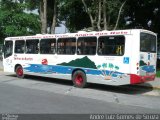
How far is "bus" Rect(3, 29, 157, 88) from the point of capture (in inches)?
566

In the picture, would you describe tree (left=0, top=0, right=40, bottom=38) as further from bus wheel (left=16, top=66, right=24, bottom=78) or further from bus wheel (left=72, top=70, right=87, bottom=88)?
bus wheel (left=72, top=70, right=87, bottom=88)

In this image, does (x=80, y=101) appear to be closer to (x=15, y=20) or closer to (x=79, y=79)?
(x=79, y=79)

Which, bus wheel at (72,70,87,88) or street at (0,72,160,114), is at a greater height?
bus wheel at (72,70,87,88)

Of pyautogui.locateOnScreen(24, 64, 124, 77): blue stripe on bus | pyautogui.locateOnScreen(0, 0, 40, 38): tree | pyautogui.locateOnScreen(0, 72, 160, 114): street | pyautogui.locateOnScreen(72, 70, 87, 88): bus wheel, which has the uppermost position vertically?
pyautogui.locateOnScreen(0, 0, 40, 38): tree

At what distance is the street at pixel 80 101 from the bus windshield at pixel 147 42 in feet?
6.31

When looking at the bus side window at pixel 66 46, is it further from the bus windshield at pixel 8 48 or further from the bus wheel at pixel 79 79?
the bus windshield at pixel 8 48

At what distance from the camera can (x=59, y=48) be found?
58.4 ft

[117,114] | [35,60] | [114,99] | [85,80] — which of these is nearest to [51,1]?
[35,60]

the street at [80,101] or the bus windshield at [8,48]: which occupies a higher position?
the bus windshield at [8,48]

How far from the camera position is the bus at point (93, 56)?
14.4 meters

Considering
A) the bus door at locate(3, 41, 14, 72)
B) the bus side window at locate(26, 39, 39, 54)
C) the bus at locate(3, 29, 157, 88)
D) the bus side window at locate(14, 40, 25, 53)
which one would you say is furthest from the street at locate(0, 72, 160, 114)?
the bus door at locate(3, 41, 14, 72)

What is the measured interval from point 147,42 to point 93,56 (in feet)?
8.31

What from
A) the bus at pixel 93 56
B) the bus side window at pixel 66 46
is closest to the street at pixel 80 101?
the bus at pixel 93 56

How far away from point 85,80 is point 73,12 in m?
18.3
